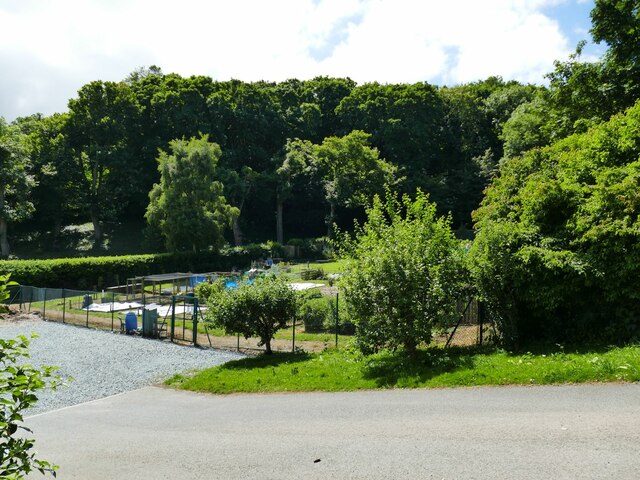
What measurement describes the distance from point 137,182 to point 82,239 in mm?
10218

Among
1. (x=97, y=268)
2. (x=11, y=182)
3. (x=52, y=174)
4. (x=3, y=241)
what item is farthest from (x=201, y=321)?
(x=52, y=174)

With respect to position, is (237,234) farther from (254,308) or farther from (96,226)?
(254,308)

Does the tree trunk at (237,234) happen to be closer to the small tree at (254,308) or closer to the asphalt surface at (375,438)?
the small tree at (254,308)

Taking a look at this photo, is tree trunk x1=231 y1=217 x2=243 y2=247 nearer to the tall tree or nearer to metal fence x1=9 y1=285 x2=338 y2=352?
the tall tree

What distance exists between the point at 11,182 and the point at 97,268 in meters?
21.9

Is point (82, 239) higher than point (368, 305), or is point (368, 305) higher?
point (82, 239)

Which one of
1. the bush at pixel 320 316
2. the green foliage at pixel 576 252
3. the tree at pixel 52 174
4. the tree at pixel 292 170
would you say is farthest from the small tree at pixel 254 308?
the tree at pixel 52 174

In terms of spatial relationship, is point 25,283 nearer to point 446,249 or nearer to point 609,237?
point 446,249

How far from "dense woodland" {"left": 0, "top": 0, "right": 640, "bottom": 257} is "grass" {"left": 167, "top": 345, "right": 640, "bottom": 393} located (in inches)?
1551

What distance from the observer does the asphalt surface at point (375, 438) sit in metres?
7.08

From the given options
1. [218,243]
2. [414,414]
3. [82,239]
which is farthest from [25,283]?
[414,414]

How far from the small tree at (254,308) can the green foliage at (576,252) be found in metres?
6.97

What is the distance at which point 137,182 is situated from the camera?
62.9m

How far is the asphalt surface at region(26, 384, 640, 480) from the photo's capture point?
7.08 meters
